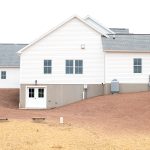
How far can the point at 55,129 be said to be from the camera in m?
21.3

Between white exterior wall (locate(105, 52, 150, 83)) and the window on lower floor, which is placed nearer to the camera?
white exterior wall (locate(105, 52, 150, 83))

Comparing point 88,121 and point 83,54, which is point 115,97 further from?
point 88,121

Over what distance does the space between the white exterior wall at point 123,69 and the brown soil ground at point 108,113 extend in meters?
1.96

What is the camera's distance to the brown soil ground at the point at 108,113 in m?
24.8

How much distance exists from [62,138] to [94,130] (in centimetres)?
365

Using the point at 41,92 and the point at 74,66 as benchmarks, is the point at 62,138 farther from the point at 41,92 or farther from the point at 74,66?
the point at 41,92

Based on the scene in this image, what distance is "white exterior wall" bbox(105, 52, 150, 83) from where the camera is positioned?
125 ft

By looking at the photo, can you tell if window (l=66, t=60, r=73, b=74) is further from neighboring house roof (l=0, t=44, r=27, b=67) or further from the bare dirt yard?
neighboring house roof (l=0, t=44, r=27, b=67)

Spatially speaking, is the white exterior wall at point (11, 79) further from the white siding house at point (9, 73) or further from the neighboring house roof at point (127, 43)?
the neighboring house roof at point (127, 43)

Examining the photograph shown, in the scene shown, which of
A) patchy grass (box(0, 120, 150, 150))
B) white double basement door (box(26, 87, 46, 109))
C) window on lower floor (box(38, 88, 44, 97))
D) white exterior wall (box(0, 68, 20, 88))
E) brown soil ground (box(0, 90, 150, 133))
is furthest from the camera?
white exterior wall (box(0, 68, 20, 88))

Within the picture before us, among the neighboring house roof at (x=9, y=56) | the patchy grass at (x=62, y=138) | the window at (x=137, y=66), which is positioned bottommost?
the patchy grass at (x=62, y=138)

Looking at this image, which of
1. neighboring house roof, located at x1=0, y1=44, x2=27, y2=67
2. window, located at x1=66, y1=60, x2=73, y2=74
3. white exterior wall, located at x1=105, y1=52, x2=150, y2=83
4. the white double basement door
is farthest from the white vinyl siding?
neighboring house roof, located at x1=0, y1=44, x2=27, y2=67

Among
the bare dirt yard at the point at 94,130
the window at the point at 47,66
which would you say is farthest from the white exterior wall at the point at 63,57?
the bare dirt yard at the point at 94,130

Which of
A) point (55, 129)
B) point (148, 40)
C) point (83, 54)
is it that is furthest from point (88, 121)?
point (148, 40)
